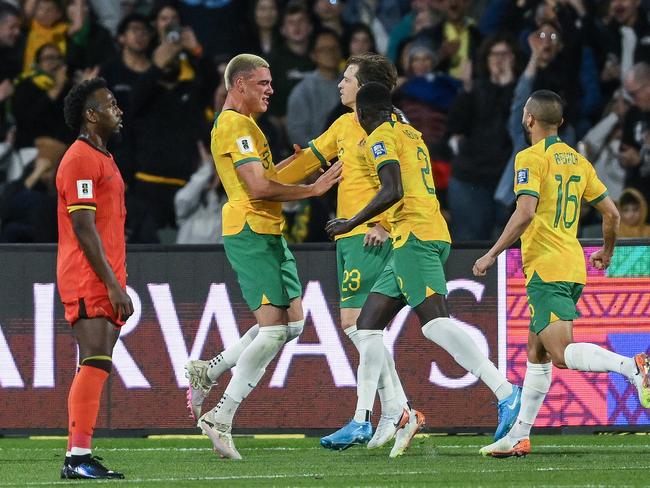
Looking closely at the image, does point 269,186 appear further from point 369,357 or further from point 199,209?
point 199,209

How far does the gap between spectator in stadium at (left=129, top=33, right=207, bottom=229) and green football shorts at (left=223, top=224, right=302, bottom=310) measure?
4.31m

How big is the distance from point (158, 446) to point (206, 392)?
0.74m

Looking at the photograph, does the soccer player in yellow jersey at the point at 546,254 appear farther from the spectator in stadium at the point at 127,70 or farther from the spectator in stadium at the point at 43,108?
the spectator in stadium at the point at 43,108

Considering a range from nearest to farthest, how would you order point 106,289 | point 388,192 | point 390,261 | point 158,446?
point 106,289 < point 388,192 < point 390,261 < point 158,446

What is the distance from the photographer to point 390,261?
828cm

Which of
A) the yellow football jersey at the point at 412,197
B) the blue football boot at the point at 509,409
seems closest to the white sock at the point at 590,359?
the blue football boot at the point at 509,409

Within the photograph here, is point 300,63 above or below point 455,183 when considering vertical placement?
above

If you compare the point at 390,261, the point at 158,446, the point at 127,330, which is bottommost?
the point at 158,446

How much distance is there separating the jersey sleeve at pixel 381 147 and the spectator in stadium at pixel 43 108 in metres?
5.55

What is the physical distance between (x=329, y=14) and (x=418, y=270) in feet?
19.4

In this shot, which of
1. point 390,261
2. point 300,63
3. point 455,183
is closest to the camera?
point 390,261

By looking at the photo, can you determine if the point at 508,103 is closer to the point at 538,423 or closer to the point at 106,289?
the point at 538,423

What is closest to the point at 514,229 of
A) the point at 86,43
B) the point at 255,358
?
the point at 255,358

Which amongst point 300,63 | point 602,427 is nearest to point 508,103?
point 300,63
